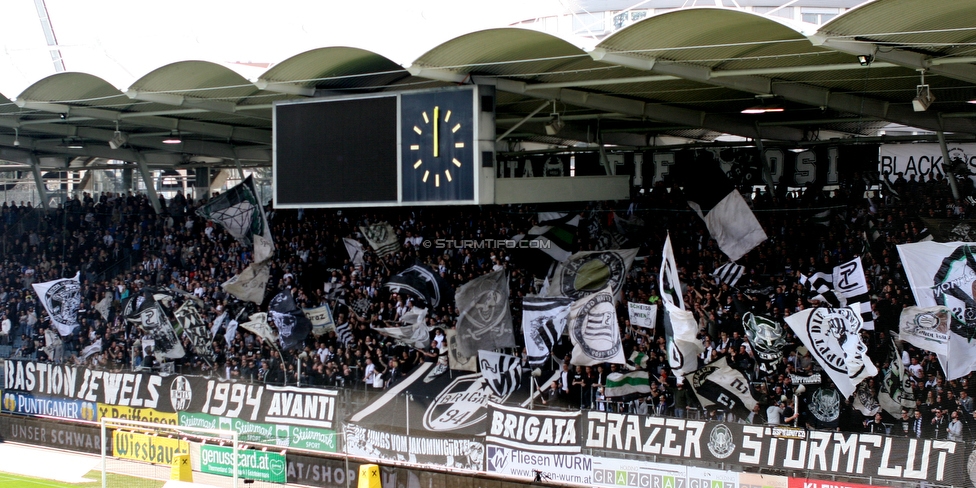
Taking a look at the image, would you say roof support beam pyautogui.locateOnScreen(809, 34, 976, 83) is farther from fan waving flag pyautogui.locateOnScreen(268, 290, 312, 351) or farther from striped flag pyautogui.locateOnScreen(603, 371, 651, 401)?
fan waving flag pyautogui.locateOnScreen(268, 290, 312, 351)

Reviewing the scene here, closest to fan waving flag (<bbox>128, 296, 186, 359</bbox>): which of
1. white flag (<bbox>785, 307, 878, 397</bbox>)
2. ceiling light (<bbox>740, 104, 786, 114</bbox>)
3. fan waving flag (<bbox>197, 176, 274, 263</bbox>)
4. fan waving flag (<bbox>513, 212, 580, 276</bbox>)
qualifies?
fan waving flag (<bbox>197, 176, 274, 263</bbox>)

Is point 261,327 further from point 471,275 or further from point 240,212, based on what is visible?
point 471,275

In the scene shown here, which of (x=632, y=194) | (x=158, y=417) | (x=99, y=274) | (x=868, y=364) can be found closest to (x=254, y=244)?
(x=158, y=417)

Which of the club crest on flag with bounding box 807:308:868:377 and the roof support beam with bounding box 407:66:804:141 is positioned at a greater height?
the roof support beam with bounding box 407:66:804:141

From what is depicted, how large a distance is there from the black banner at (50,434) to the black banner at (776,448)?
1157cm

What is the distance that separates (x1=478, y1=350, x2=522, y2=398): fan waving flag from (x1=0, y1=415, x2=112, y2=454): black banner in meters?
8.23

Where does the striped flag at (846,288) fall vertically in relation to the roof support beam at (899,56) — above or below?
below

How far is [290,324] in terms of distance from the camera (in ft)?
73.5

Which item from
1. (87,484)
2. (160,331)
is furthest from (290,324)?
(87,484)

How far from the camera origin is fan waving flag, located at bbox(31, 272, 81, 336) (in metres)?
26.3

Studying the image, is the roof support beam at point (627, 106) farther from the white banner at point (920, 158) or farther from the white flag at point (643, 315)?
the white flag at point (643, 315)

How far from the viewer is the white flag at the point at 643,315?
18.5 metres

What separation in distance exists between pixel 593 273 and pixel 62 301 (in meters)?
15.0

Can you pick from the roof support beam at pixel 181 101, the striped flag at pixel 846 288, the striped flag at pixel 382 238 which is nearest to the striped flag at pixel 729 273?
the striped flag at pixel 846 288
